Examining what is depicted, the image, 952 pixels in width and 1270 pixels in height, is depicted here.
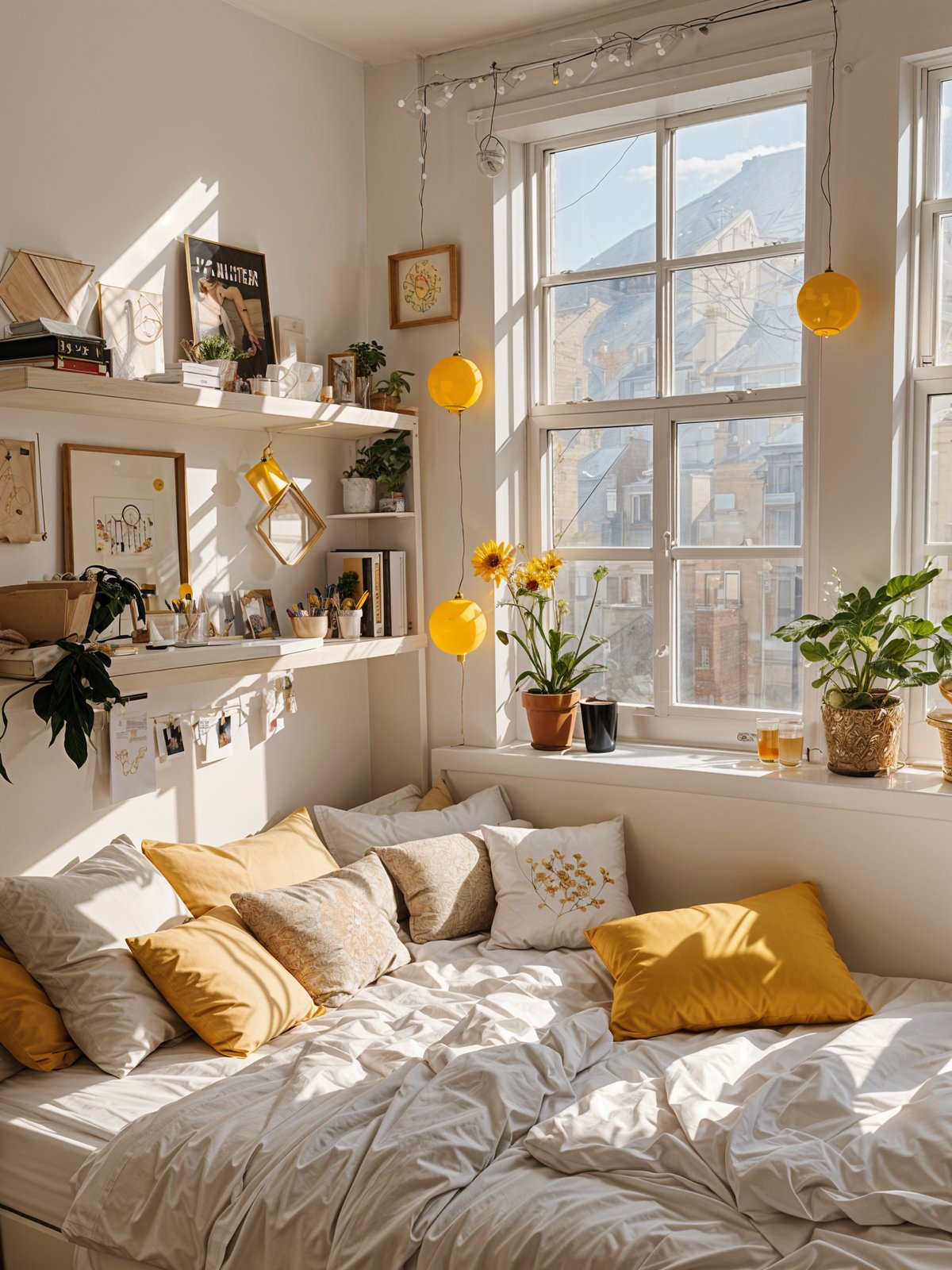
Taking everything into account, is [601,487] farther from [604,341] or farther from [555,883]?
[555,883]

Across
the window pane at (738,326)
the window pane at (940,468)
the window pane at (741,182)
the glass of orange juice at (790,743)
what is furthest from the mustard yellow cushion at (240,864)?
the window pane at (741,182)

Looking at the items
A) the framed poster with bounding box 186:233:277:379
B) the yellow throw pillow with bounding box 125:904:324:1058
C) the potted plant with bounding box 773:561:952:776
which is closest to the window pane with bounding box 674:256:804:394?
the potted plant with bounding box 773:561:952:776

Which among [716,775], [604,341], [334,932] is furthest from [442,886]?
[604,341]

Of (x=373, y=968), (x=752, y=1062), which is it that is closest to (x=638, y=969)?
(x=752, y=1062)

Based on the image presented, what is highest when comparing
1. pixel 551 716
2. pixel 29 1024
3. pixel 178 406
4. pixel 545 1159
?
pixel 178 406

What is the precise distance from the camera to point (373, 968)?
271 centimetres

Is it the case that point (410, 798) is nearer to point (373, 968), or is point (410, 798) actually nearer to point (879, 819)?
point (373, 968)

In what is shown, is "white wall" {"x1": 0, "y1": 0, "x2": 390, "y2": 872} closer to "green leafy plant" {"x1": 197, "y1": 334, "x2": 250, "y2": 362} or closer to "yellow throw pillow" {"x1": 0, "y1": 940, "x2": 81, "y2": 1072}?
"green leafy plant" {"x1": 197, "y1": 334, "x2": 250, "y2": 362}

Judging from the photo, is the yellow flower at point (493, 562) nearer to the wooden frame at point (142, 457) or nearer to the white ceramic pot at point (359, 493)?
the white ceramic pot at point (359, 493)

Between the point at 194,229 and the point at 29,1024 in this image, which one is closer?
the point at 29,1024

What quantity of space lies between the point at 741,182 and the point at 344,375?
1266 mm

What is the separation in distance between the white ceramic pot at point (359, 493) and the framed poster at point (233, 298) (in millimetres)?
436

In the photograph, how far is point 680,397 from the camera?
322 centimetres

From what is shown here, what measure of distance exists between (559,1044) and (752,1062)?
1.34 ft
